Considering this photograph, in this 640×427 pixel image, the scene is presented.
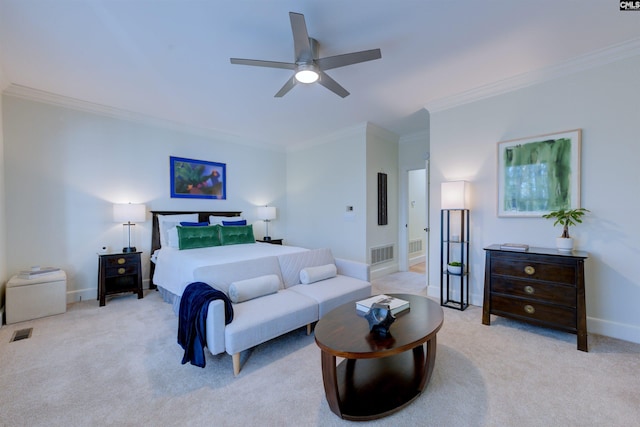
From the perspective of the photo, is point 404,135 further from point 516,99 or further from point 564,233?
point 564,233

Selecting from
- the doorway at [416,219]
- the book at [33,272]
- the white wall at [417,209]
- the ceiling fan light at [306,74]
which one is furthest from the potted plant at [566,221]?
the book at [33,272]

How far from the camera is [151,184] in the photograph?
14.4ft

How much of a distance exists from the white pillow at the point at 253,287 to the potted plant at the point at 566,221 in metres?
2.89

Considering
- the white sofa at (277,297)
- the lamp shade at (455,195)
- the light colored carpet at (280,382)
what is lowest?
the light colored carpet at (280,382)

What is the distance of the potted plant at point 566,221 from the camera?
103 inches

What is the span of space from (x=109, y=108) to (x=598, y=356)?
6.38 metres

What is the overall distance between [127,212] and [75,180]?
2.65 ft

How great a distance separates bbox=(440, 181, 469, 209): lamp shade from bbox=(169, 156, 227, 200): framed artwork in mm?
3955

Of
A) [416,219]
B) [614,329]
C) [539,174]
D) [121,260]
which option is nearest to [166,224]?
[121,260]

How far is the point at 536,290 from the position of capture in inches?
103

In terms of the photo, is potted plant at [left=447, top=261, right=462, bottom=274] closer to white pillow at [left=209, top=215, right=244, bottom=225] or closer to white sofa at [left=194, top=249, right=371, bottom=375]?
white sofa at [left=194, top=249, right=371, bottom=375]

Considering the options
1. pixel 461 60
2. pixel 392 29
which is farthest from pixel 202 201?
pixel 461 60

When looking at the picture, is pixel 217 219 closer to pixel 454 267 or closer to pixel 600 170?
pixel 454 267

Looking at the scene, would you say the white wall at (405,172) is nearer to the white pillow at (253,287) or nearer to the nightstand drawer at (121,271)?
the white pillow at (253,287)
